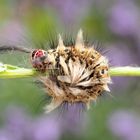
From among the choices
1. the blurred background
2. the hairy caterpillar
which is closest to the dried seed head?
the hairy caterpillar

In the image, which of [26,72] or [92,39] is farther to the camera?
[92,39]

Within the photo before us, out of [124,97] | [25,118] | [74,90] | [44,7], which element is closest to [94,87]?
[74,90]

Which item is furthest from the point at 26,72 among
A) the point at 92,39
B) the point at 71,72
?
the point at 92,39

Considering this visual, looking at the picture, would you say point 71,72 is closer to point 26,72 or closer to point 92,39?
point 26,72

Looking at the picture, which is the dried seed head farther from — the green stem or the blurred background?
the blurred background

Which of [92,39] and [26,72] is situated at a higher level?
[92,39]

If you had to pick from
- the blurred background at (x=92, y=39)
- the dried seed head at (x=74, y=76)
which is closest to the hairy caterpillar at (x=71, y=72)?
the dried seed head at (x=74, y=76)
